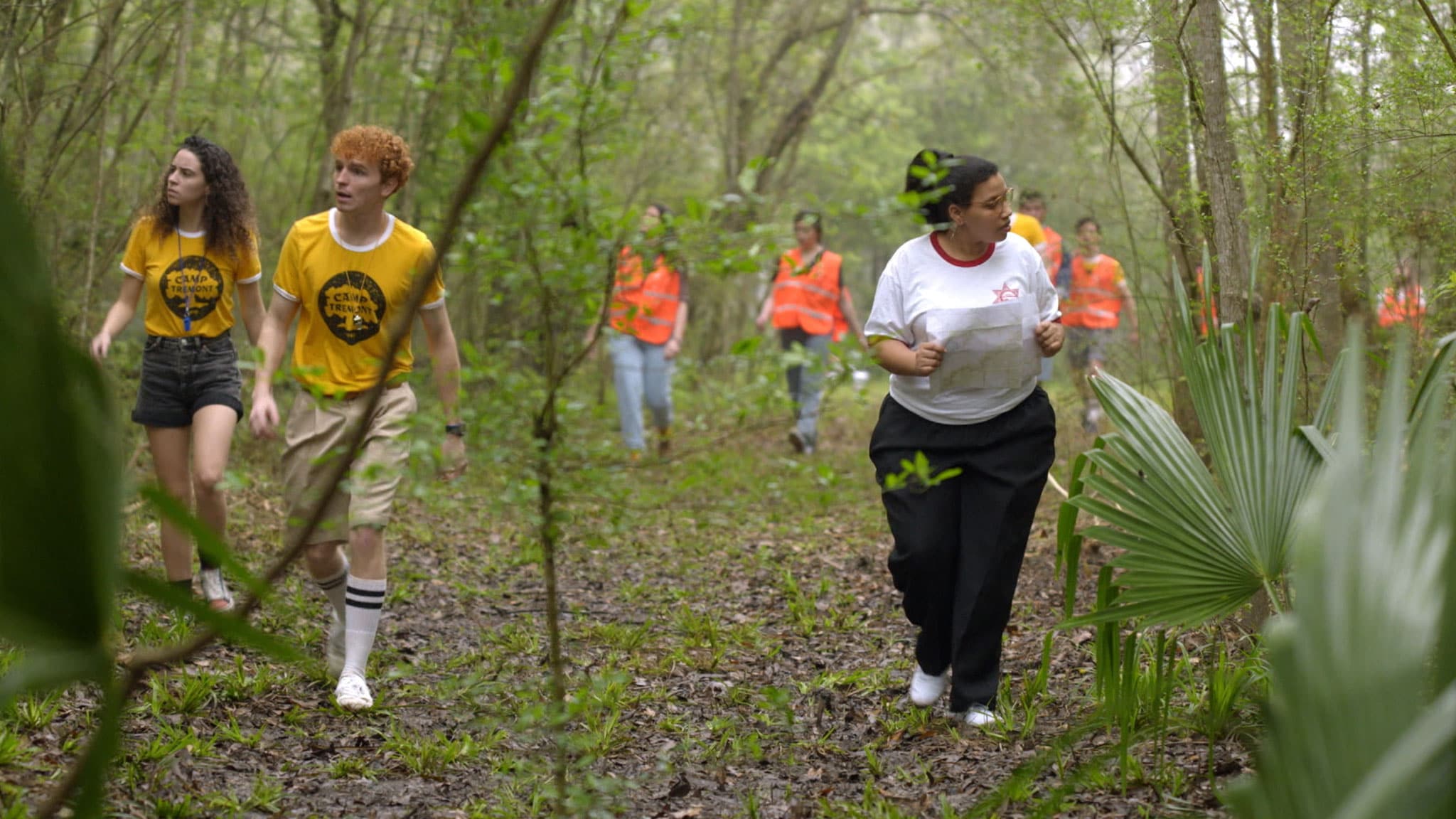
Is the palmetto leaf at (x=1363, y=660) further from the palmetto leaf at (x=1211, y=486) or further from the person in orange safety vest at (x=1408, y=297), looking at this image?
the person in orange safety vest at (x=1408, y=297)

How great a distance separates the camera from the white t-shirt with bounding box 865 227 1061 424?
14.6 feet

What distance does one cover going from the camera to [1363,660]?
1713 mm

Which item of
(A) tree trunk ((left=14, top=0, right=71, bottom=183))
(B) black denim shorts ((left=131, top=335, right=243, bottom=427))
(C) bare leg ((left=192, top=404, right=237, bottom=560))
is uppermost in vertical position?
(A) tree trunk ((left=14, top=0, right=71, bottom=183))

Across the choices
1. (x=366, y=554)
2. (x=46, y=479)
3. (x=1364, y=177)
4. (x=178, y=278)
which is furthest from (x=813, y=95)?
(x=46, y=479)

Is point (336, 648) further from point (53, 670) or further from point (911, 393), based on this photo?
point (53, 670)

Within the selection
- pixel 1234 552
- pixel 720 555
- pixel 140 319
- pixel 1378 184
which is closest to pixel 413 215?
pixel 140 319

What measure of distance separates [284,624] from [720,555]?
302 cm

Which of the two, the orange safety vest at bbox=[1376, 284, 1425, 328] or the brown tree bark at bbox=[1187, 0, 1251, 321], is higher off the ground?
the brown tree bark at bbox=[1187, 0, 1251, 321]

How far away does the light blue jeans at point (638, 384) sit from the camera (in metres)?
10.7

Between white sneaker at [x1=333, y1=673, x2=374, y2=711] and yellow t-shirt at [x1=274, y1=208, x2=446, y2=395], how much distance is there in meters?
1.06

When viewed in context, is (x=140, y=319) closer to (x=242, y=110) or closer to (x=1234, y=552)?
(x=242, y=110)

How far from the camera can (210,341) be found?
569 centimetres


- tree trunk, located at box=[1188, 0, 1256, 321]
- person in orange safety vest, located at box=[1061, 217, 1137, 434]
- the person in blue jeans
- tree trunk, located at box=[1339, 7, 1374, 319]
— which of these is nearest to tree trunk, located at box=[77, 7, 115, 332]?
the person in blue jeans

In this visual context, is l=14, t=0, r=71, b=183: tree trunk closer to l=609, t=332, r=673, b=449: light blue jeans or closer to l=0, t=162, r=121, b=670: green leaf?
l=609, t=332, r=673, b=449: light blue jeans
